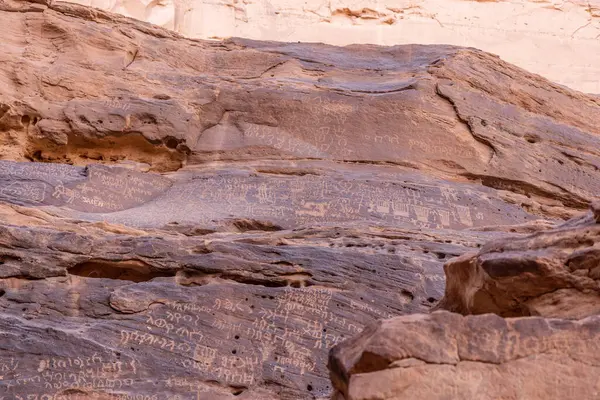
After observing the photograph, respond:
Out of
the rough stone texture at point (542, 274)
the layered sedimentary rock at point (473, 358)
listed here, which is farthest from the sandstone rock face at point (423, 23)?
the layered sedimentary rock at point (473, 358)

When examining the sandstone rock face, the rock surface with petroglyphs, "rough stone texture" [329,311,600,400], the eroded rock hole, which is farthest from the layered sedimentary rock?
the sandstone rock face

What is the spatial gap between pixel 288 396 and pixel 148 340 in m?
1.17

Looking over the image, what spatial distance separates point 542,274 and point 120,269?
12.7 ft

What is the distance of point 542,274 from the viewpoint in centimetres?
514

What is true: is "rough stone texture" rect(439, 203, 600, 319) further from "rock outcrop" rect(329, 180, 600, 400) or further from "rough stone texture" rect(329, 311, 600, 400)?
"rough stone texture" rect(329, 311, 600, 400)

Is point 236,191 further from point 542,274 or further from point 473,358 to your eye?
point 473,358

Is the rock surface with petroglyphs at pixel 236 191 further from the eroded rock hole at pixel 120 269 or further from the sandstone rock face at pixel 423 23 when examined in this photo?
the sandstone rock face at pixel 423 23

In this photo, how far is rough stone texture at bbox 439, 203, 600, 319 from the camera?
5.07 metres

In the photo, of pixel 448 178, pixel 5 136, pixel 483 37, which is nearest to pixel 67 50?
pixel 5 136

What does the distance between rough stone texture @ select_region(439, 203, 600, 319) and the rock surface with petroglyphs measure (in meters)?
1.99

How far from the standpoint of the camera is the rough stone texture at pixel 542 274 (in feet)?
16.6

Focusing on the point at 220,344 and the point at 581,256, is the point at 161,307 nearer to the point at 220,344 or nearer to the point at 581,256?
the point at 220,344

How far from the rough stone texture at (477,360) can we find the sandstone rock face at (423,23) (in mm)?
11827

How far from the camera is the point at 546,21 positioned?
1723cm
